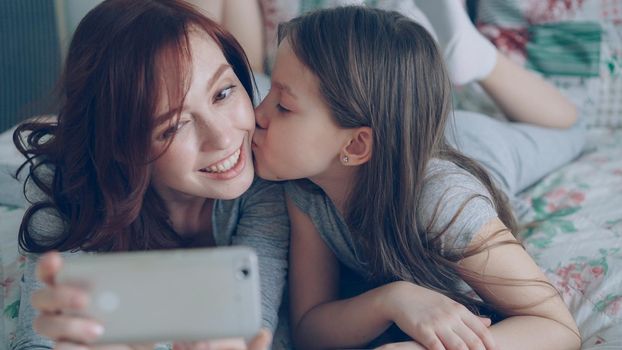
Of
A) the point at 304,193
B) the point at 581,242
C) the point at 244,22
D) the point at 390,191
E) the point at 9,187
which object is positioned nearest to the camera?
the point at 390,191

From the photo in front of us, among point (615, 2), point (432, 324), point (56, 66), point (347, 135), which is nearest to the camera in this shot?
point (432, 324)

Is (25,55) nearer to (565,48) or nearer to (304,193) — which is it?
(304,193)

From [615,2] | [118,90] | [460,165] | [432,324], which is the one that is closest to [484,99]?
[615,2]

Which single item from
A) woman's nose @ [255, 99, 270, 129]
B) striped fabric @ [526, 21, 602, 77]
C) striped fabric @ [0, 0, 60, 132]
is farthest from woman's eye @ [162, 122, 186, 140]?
striped fabric @ [526, 21, 602, 77]

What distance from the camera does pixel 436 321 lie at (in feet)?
2.83

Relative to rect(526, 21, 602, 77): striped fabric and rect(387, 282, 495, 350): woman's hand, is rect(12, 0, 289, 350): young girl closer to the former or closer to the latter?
rect(387, 282, 495, 350): woman's hand

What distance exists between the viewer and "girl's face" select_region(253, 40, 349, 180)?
94cm

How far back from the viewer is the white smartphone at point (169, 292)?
2.16ft

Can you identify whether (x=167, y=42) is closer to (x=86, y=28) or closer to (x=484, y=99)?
(x=86, y=28)

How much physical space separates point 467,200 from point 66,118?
0.56m

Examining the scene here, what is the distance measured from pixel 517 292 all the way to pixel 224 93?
47 centimetres

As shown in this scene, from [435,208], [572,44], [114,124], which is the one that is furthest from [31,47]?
[572,44]

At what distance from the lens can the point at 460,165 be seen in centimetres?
106

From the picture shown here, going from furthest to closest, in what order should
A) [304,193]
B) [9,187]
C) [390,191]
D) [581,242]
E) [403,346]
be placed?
[9,187] → [581,242] → [304,193] → [390,191] → [403,346]
